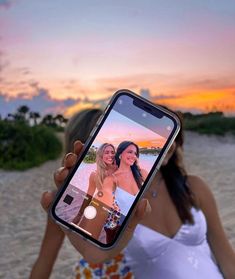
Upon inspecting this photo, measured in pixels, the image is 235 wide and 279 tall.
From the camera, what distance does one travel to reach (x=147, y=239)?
199 cm

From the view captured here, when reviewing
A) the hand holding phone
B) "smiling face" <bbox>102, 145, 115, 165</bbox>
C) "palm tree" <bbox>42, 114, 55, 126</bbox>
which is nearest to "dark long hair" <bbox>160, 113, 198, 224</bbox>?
the hand holding phone

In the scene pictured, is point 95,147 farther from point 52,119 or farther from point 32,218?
point 52,119

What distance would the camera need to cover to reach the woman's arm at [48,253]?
1.74 meters

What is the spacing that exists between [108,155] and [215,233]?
0.99m

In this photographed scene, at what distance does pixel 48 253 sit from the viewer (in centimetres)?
178

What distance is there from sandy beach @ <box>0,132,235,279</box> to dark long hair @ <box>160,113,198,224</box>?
2.95 meters

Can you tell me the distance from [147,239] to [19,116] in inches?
515

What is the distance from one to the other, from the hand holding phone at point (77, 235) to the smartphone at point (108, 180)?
2cm

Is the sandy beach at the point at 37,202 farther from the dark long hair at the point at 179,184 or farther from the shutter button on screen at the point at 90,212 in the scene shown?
the shutter button on screen at the point at 90,212

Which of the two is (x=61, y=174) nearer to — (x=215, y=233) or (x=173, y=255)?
(x=173, y=255)

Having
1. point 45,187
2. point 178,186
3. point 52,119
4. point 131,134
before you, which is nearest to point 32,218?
point 45,187

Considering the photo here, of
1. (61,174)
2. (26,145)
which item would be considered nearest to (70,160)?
(61,174)

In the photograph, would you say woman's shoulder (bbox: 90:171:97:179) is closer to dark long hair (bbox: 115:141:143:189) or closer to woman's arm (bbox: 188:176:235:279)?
dark long hair (bbox: 115:141:143:189)

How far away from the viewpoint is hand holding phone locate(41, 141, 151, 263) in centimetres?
124
